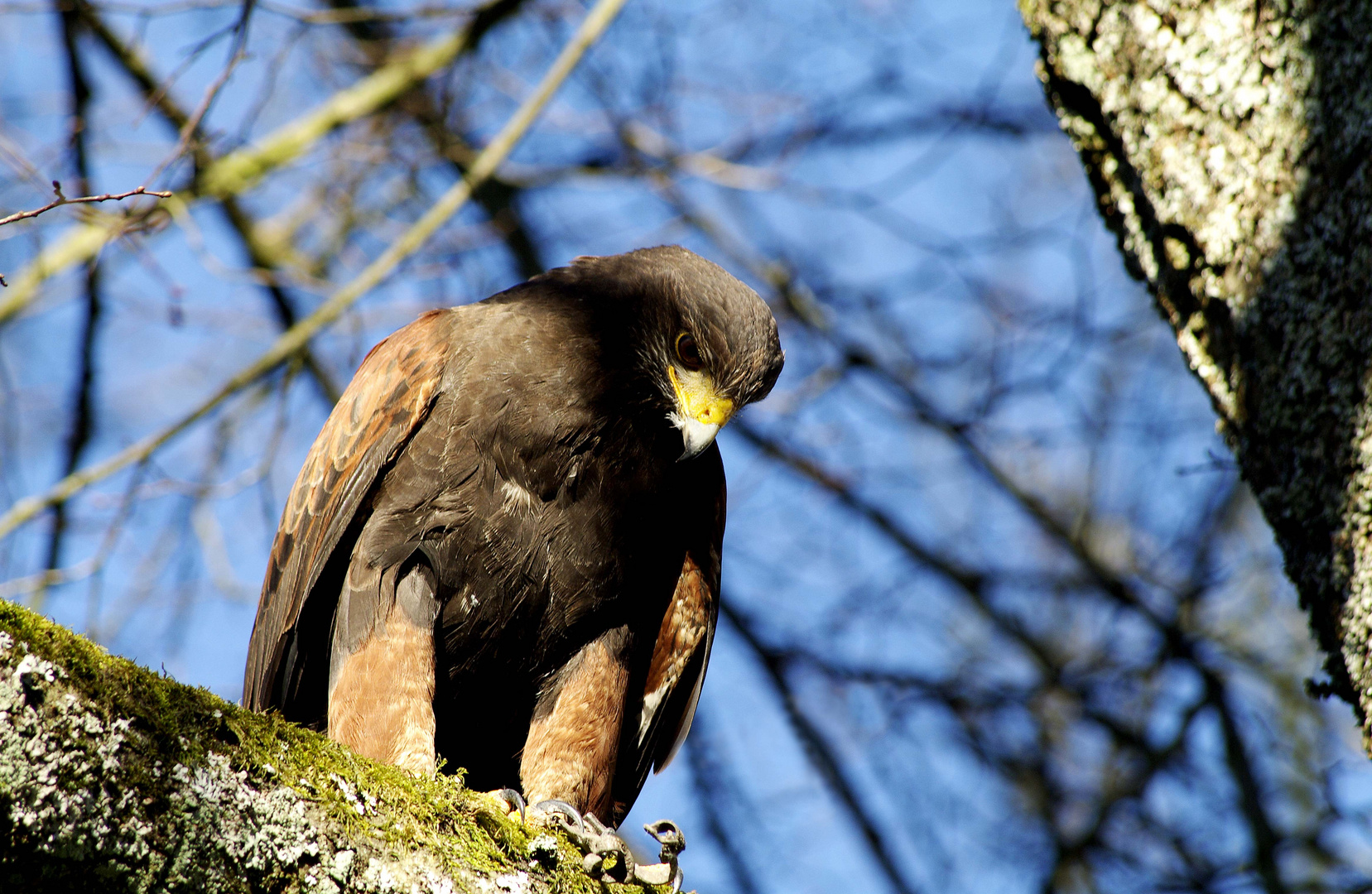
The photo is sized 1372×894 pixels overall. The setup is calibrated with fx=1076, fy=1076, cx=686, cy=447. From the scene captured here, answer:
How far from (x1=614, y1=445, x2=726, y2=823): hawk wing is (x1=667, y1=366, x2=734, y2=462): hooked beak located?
0.77 ft

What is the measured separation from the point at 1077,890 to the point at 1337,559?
4296 millimetres

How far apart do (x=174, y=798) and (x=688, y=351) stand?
8.02 feet

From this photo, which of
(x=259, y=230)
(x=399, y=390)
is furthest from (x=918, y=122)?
(x=399, y=390)

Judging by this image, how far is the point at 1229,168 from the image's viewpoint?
9.11ft

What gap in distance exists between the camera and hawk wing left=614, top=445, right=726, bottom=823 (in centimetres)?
399

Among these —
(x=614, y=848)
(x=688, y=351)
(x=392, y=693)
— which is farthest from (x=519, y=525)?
(x=614, y=848)

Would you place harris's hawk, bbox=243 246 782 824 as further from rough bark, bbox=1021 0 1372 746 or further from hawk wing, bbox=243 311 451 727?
rough bark, bbox=1021 0 1372 746

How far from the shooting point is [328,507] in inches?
142

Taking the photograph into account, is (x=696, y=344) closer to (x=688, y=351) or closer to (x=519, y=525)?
(x=688, y=351)

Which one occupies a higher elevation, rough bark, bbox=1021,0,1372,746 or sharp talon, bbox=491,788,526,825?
rough bark, bbox=1021,0,1372,746

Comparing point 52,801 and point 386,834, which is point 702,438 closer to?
point 386,834

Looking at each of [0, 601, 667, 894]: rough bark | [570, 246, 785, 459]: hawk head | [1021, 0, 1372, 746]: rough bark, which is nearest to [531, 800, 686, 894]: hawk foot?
[0, 601, 667, 894]: rough bark

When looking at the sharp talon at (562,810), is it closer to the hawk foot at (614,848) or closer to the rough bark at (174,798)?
the hawk foot at (614,848)

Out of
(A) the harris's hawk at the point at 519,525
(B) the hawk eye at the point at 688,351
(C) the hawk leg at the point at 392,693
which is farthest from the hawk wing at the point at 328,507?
(B) the hawk eye at the point at 688,351
